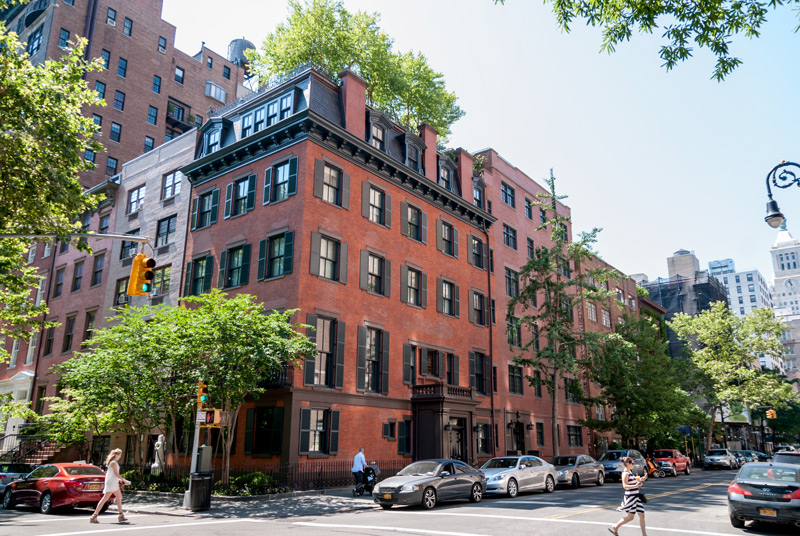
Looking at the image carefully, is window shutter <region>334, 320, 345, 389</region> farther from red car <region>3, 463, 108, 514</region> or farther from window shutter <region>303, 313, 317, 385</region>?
red car <region>3, 463, 108, 514</region>

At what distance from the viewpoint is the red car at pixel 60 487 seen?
1828 centimetres

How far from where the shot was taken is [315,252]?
1036 inches

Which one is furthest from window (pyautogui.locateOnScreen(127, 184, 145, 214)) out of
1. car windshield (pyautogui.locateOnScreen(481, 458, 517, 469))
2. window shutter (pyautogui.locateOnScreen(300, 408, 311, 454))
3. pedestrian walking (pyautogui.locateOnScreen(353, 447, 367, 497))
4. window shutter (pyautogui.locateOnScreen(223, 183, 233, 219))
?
car windshield (pyautogui.locateOnScreen(481, 458, 517, 469))

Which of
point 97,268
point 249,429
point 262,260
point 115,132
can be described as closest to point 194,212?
point 262,260

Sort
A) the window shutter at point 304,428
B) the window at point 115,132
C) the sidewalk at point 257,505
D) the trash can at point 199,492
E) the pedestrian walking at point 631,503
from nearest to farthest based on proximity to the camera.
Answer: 1. the pedestrian walking at point 631,503
2. the sidewalk at point 257,505
3. the trash can at point 199,492
4. the window shutter at point 304,428
5. the window at point 115,132

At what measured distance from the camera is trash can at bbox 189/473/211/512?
18141 millimetres

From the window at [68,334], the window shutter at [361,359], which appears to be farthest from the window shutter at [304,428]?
the window at [68,334]

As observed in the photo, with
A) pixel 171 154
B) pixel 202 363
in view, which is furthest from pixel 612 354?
pixel 171 154

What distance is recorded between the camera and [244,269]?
28312 mm

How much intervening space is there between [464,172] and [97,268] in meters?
25.1

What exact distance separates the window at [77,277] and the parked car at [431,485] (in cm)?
3042

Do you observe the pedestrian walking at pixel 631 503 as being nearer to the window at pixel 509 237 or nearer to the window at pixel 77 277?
the window at pixel 509 237

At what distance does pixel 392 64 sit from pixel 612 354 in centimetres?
2612

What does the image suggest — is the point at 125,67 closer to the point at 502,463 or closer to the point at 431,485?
the point at 502,463
